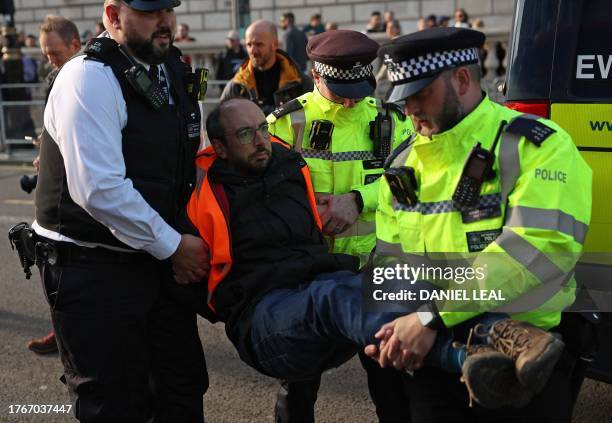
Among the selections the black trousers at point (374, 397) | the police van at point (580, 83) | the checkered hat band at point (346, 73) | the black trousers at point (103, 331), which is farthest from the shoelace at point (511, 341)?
the checkered hat band at point (346, 73)

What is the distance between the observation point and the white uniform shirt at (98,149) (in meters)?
2.68

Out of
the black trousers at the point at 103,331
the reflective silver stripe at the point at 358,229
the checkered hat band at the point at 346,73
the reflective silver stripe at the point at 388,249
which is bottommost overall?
the black trousers at the point at 103,331

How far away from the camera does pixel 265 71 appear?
20.2 feet

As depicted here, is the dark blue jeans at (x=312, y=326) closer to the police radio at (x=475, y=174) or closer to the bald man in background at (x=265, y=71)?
the police radio at (x=475, y=174)

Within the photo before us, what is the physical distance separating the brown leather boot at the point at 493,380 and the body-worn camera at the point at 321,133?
150cm

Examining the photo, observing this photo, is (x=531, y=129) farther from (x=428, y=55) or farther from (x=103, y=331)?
(x=103, y=331)

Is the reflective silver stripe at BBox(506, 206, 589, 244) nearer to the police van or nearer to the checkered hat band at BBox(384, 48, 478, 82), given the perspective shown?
the checkered hat band at BBox(384, 48, 478, 82)

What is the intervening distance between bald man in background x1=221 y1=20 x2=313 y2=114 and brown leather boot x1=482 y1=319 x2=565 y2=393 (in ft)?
13.4

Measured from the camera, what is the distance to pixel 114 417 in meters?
2.90

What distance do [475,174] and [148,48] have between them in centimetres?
132

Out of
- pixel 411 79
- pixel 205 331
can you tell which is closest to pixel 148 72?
pixel 411 79

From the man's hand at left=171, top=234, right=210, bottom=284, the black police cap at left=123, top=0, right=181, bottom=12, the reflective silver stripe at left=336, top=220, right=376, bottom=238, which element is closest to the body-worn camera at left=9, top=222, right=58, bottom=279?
the man's hand at left=171, top=234, right=210, bottom=284

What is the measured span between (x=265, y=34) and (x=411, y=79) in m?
4.01

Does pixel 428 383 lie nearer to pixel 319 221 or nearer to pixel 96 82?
pixel 319 221
